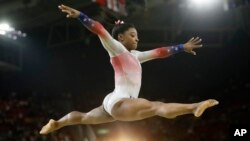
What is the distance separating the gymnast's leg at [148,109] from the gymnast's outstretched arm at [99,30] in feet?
1.85

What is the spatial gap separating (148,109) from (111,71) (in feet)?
38.2

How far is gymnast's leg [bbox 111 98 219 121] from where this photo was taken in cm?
393

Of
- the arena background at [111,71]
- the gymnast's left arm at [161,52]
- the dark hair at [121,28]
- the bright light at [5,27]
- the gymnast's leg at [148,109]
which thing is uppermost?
the bright light at [5,27]

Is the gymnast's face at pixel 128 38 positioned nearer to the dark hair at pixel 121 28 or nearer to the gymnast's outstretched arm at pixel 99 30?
the dark hair at pixel 121 28

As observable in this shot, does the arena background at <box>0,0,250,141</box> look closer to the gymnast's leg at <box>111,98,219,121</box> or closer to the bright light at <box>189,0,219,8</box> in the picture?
the bright light at <box>189,0,219,8</box>

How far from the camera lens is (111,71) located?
1589 centimetres

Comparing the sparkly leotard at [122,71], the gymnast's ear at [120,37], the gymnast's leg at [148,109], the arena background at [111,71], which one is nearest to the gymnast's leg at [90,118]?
the sparkly leotard at [122,71]

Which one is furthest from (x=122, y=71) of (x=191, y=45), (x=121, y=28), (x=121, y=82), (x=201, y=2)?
(x=201, y=2)

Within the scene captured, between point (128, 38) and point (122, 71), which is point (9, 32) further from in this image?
point (122, 71)

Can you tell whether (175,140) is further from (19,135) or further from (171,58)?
(19,135)

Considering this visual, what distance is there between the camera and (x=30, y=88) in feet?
51.8

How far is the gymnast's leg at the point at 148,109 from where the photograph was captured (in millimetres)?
3934

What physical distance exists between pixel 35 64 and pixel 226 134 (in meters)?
6.96

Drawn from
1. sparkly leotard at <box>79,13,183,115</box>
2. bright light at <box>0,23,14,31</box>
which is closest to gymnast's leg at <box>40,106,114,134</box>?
sparkly leotard at <box>79,13,183,115</box>
